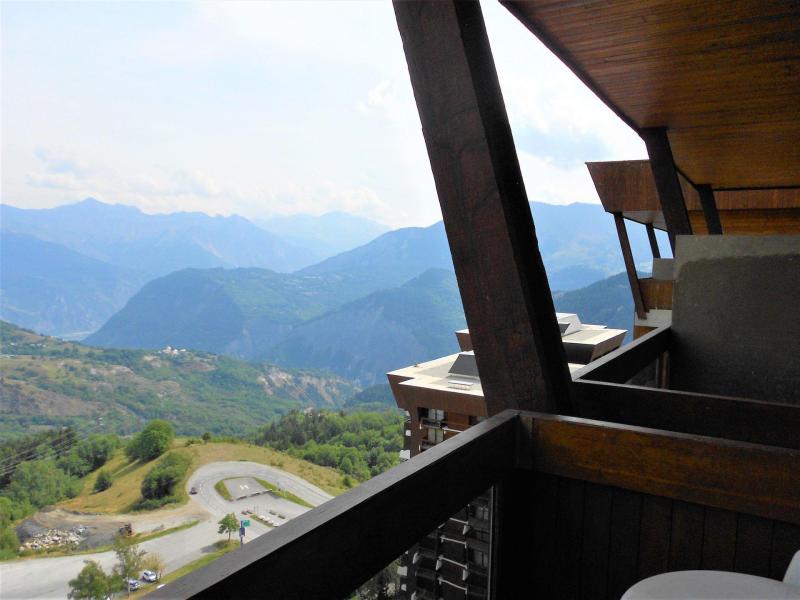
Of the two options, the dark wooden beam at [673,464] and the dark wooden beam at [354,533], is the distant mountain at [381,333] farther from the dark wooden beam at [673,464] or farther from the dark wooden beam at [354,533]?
the dark wooden beam at [354,533]

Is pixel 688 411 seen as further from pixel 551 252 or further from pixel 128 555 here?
pixel 551 252

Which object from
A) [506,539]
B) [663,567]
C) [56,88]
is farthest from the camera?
[56,88]

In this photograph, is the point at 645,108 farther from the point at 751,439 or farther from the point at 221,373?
the point at 221,373

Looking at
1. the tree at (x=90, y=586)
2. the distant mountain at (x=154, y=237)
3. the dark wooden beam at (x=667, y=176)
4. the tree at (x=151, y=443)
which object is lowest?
the tree at (x=90, y=586)

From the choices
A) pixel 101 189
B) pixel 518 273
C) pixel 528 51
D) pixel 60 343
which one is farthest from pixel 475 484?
pixel 101 189

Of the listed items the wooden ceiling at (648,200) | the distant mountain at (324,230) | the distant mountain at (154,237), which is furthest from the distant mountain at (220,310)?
the wooden ceiling at (648,200)

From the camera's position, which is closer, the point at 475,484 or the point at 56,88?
the point at 475,484

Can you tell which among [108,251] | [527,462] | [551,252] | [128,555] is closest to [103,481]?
[128,555]
